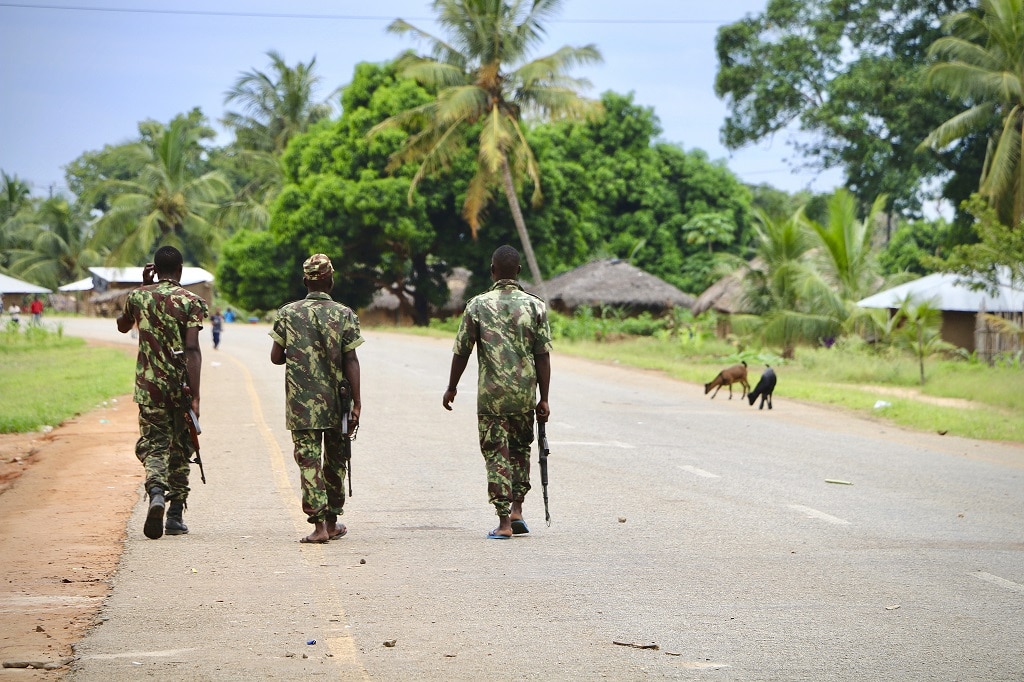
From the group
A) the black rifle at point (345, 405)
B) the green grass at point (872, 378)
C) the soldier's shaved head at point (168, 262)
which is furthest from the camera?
the green grass at point (872, 378)

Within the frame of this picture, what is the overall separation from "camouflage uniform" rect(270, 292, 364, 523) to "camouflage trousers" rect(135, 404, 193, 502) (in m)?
0.84

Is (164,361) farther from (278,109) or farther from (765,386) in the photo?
(278,109)

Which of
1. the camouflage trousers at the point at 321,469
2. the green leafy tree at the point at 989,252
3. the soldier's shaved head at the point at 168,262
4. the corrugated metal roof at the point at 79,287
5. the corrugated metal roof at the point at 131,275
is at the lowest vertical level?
the camouflage trousers at the point at 321,469

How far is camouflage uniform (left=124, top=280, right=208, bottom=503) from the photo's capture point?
821cm

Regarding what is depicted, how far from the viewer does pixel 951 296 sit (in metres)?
33.3

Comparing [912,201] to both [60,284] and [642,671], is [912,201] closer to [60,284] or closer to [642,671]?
[642,671]

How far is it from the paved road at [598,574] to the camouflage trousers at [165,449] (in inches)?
14.8

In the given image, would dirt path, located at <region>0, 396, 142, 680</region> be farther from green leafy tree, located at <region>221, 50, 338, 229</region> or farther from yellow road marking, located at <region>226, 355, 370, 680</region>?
green leafy tree, located at <region>221, 50, 338, 229</region>

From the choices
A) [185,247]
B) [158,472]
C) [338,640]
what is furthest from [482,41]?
[185,247]

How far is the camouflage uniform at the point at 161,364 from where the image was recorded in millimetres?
8211

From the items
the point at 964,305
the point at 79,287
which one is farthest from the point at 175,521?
the point at 79,287

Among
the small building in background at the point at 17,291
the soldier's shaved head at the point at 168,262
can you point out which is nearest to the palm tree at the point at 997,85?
the soldier's shaved head at the point at 168,262

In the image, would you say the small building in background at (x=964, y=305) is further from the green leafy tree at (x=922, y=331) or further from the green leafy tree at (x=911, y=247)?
the green leafy tree at (x=911, y=247)

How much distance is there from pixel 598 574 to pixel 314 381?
2194 mm
